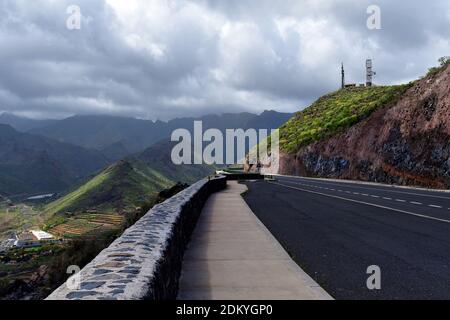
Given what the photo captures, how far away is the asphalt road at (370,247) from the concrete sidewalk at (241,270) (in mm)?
357

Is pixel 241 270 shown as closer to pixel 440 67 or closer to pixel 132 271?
pixel 132 271

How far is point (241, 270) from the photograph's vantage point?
7969 mm

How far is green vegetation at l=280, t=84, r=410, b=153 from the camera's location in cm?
6344

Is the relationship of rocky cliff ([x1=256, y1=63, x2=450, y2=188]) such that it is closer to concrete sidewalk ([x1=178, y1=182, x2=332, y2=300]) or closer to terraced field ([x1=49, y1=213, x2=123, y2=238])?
concrete sidewalk ([x1=178, y1=182, x2=332, y2=300])

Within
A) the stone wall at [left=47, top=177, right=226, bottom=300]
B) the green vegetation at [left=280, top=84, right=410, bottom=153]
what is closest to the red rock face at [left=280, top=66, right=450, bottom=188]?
the green vegetation at [left=280, top=84, right=410, bottom=153]

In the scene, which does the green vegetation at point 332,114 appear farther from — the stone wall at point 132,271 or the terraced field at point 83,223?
the terraced field at point 83,223

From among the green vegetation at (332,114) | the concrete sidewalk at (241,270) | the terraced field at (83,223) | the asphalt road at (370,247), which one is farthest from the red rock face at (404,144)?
the terraced field at (83,223)

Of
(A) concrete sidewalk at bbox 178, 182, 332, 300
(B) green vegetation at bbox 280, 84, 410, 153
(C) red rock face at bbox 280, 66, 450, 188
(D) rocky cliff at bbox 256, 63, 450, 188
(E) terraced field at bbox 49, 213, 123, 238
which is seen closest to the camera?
(A) concrete sidewalk at bbox 178, 182, 332, 300

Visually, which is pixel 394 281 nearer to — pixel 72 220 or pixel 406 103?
pixel 406 103

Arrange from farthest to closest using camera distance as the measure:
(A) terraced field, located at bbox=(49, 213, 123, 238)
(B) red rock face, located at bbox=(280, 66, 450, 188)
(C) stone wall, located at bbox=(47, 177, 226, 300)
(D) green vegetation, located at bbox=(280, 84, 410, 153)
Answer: (A) terraced field, located at bbox=(49, 213, 123, 238) < (D) green vegetation, located at bbox=(280, 84, 410, 153) < (B) red rock face, located at bbox=(280, 66, 450, 188) < (C) stone wall, located at bbox=(47, 177, 226, 300)

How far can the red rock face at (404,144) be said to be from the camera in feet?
130

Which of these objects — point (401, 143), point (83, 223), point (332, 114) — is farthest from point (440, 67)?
point (83, 223)

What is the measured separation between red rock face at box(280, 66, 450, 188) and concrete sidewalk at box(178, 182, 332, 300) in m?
30.2

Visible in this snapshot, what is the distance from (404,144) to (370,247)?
38.2m
